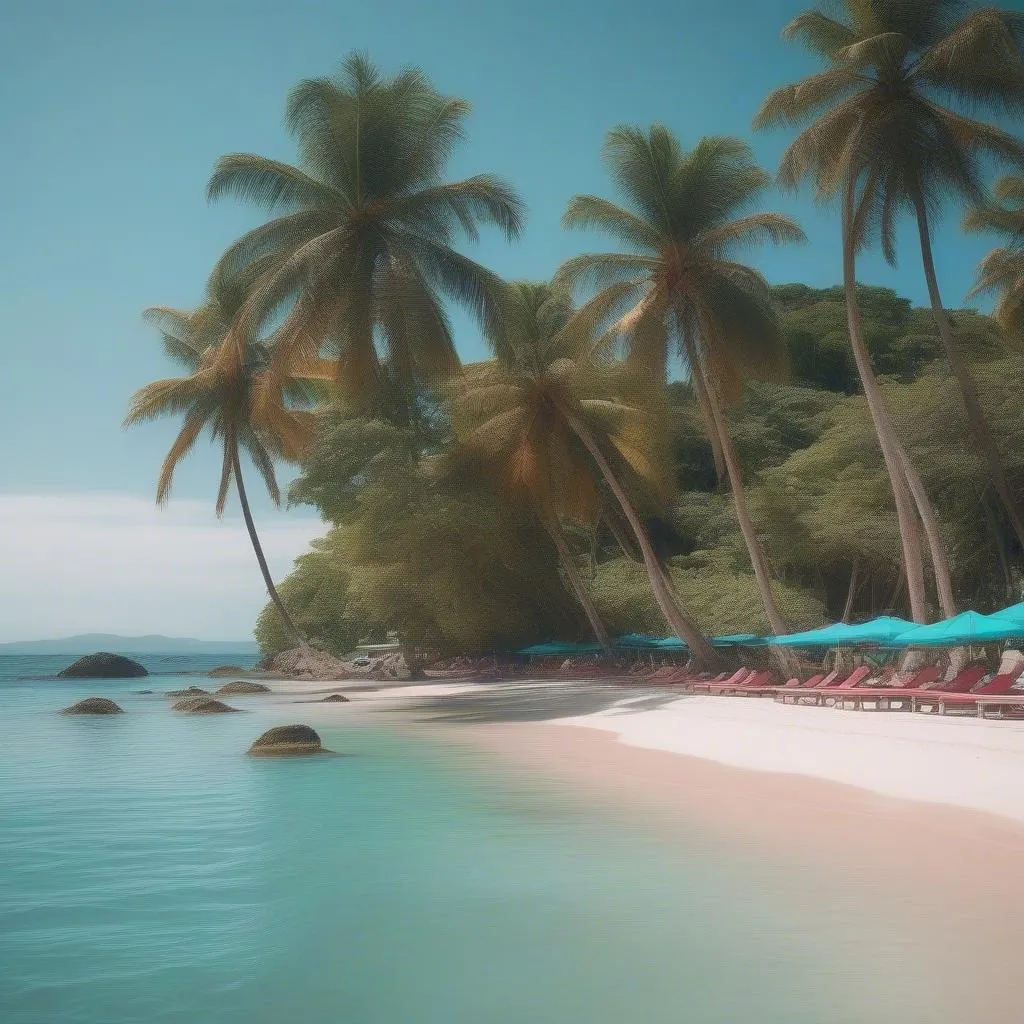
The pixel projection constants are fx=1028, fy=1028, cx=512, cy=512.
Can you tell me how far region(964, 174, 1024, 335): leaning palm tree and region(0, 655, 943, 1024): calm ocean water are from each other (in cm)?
2182

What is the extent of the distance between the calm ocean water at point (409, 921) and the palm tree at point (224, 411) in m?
24.1

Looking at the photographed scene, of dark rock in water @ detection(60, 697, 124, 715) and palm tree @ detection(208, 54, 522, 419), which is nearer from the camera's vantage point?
palm tree @ detection(208, 54, 522, 419)

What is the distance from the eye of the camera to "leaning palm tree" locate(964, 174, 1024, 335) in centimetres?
2722

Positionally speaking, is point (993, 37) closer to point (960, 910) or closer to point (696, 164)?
point (696, 164)

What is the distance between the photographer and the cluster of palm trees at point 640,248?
19.7 metres

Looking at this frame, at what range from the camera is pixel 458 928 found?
22.3 feet

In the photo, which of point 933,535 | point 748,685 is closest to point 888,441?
point 933,535

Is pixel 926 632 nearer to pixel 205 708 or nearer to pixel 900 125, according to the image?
pixel 900 125

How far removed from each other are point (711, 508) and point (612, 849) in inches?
1089

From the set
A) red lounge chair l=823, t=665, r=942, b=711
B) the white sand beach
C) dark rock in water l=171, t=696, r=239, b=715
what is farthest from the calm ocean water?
dark rock in water l=171, t=696, r=239, b=715

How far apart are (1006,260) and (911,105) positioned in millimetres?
10455

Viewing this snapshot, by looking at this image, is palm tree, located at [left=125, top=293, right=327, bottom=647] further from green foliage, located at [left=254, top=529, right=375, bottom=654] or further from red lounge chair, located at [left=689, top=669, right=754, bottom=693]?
red lounge chair, located at [left=689, top=669, right=754, bottom=693]

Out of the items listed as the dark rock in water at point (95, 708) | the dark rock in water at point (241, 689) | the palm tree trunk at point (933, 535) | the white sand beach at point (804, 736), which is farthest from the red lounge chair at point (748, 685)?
the dark rock in water at point (241, 689)

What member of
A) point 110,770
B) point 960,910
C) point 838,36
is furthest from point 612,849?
point 838,36
